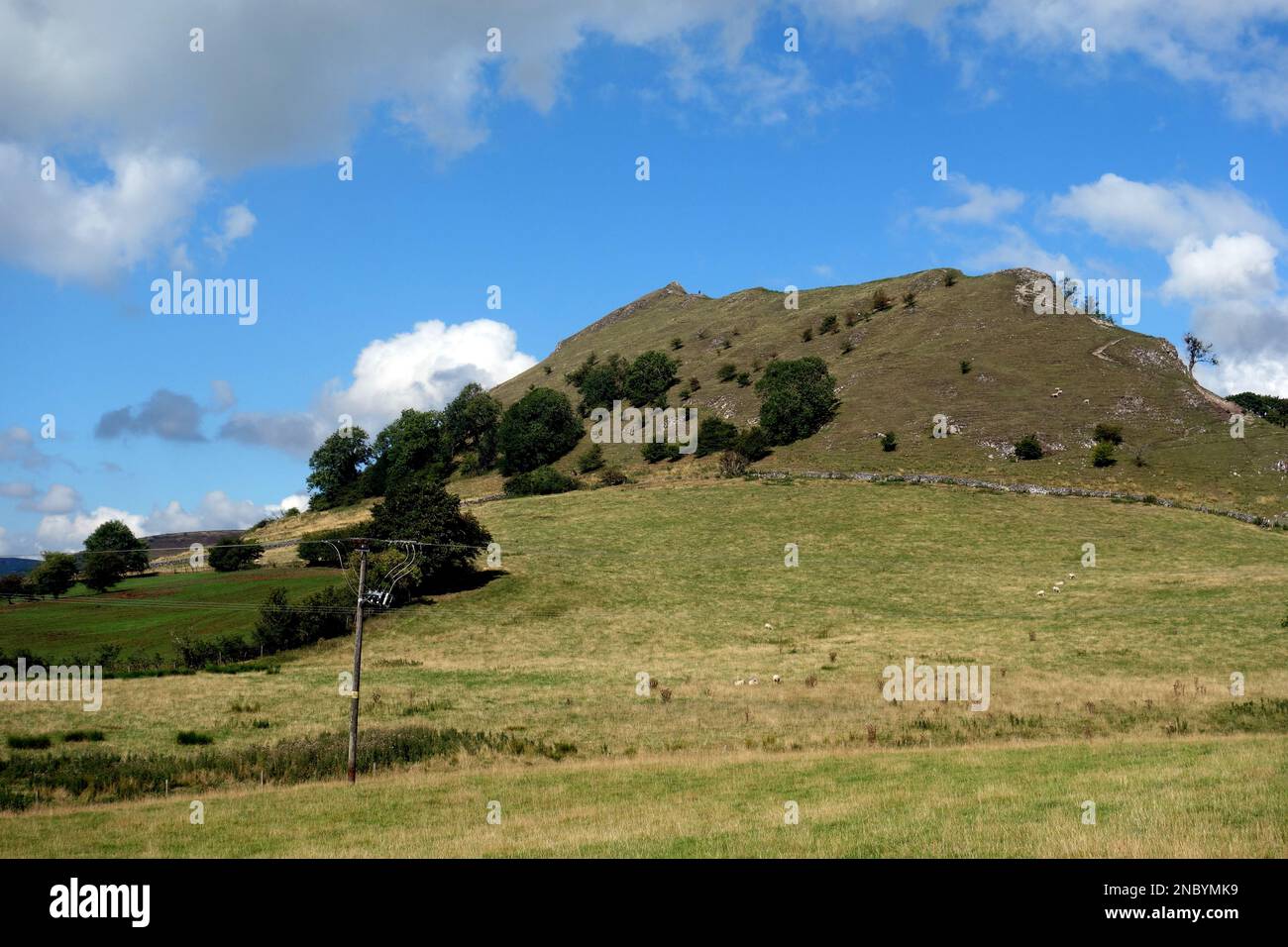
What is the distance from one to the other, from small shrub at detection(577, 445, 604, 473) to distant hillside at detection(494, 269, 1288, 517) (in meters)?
2.32

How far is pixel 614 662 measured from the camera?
60.4 m

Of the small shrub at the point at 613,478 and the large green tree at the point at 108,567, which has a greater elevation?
the small shrub at the point at 613,478

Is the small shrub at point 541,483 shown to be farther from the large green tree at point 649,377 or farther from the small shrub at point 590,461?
the large green tree at point 649,377

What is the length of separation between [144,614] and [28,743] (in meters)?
36.8

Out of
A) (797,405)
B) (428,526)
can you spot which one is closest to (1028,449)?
(797,405)

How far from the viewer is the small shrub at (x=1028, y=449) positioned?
381 feet

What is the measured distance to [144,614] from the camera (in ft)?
238

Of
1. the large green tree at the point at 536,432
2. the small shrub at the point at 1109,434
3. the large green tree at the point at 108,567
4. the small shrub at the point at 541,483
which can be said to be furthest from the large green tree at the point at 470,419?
the small shrub at the point at 1109,434

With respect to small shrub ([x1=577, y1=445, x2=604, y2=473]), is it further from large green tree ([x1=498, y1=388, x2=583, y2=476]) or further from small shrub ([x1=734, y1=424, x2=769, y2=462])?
small shrub ([x1=734, y1=424, x2=769, y2=462])

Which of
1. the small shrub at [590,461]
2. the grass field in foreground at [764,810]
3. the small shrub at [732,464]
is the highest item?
the small shrub at [590,461]

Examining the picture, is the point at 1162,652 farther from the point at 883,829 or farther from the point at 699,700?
the point at 883,829

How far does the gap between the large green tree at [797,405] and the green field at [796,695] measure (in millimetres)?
26602

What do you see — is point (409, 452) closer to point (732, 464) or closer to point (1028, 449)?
point (732, 464)
